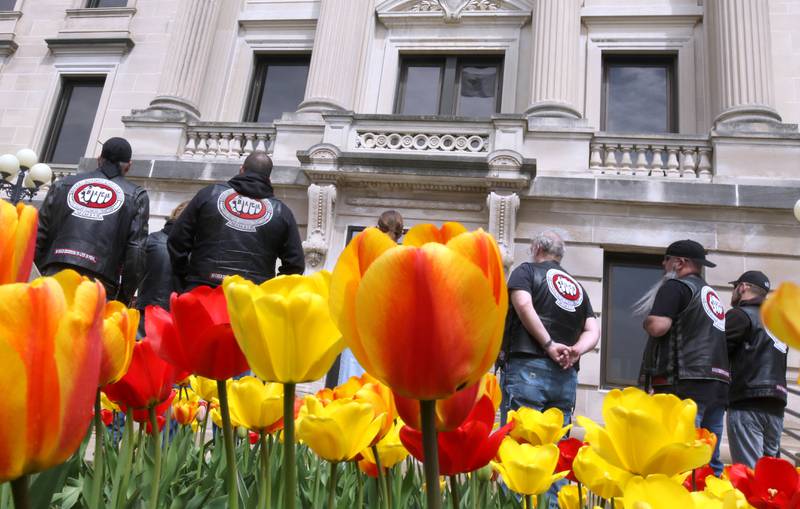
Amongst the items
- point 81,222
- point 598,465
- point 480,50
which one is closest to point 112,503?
point 598,465

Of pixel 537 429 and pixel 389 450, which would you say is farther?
pixel 537 429

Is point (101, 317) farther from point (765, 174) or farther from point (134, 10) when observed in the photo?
point (134, 10)

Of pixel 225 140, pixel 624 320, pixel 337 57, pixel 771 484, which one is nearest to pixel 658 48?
pixel 624 320

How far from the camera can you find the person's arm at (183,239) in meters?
3.70

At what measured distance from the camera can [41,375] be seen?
0.44 meters

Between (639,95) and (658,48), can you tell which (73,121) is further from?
(658,48)

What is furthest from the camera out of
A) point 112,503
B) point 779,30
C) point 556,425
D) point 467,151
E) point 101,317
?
point 779,30

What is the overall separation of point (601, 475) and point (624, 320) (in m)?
9.30

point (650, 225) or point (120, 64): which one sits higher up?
point (120, 64)

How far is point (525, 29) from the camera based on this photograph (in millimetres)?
12961

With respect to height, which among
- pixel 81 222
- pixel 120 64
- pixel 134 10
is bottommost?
pixel 81 222

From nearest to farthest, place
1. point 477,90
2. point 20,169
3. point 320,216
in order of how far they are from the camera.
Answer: point 320,216
point 20,169
point 477,90

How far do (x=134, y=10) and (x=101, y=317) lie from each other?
17.4 m

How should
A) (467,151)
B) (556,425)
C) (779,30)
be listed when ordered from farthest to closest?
(779,30), (467,151), (556,425)
